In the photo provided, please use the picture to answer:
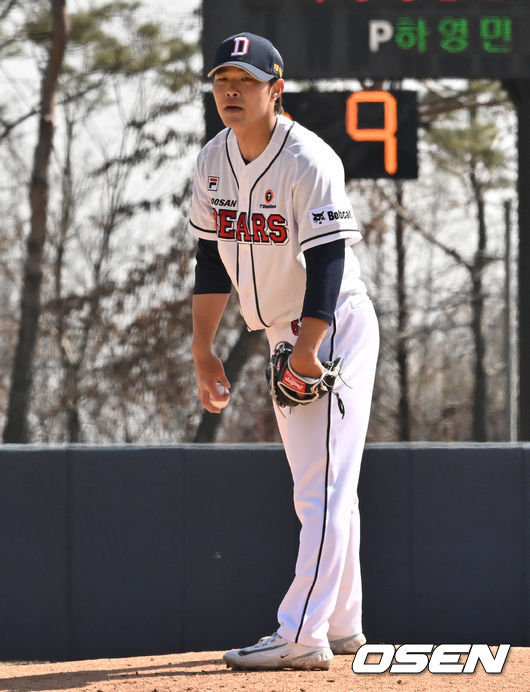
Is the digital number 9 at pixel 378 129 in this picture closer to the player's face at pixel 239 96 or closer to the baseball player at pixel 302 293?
the baseball player at pixel 302 293

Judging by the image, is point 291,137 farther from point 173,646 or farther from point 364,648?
point 173,646

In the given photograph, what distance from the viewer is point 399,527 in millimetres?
4355

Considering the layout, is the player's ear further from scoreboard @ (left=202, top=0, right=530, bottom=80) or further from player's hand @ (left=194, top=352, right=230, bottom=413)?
scoreboard @ (left=202, top=0, right=530, bottom=80)

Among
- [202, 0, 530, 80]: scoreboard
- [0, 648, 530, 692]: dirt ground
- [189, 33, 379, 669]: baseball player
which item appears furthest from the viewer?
[202, 0, 530, 80]: scoreboard

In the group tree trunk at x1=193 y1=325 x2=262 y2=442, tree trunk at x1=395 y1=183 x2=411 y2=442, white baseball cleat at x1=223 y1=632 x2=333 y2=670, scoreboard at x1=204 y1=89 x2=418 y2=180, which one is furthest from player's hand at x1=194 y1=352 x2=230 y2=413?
tree trunk at x1=395 y1=183 x2=411 y2=442

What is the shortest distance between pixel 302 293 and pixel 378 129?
3317 millimetres

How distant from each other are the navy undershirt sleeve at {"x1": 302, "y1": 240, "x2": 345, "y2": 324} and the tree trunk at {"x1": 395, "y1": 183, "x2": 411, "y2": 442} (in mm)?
8189

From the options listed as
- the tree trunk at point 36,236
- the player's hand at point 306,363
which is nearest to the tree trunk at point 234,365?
the tree trunk at point 36,236

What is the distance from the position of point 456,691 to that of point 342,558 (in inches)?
17.8

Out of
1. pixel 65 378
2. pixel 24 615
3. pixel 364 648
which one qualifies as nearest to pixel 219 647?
pixel 24 615

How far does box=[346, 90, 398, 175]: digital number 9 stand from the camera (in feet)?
21.2

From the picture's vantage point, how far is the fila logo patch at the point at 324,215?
3180mm

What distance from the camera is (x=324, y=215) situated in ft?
10.5

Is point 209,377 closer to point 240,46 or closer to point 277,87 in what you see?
point 277,87
